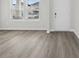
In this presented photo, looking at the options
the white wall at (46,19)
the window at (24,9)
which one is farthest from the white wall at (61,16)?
the window at (24,9)

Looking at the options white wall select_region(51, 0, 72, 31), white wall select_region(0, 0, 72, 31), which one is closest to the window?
white wall select_region(0, 0, 72, 31)

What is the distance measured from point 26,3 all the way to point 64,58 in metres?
4.37

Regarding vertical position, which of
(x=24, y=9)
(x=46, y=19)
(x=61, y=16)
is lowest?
(x=46, y=19)

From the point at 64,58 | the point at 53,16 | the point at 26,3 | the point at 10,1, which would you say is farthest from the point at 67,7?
the point at 64,58

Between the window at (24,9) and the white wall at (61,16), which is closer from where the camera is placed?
the white wall at (61,16)

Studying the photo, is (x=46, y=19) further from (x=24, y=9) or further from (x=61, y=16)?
(x=24, y=9)

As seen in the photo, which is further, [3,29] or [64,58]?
[3,29]

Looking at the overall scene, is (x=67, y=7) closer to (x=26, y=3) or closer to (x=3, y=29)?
(x=26, y=3)

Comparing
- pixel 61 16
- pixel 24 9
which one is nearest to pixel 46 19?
pixel 61 16

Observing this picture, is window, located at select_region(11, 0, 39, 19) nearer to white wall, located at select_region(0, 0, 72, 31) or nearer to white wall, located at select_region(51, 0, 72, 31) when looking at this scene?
white wall, located at select_region(0, 0, 72, 31)

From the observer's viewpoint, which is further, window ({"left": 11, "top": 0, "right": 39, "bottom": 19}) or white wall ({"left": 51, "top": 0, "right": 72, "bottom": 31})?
window ({"left": 11, "top": 0, "right": 39, "bottom": 19})

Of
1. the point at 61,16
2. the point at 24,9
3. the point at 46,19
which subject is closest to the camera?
the point at 61,16

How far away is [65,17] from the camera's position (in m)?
6.59

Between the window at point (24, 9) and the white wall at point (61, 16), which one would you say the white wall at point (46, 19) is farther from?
the window at point (24, 9)
